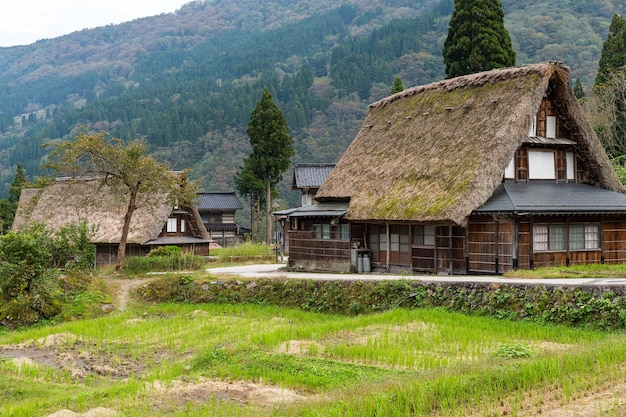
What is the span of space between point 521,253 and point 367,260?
6521 mm

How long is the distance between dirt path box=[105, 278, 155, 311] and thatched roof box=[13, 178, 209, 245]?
33.6ft

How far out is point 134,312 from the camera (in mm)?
20391

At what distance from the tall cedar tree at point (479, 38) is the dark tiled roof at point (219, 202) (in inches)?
1257

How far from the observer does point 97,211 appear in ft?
126

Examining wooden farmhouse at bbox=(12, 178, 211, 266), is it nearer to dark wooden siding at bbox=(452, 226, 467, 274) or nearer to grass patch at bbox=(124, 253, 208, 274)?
grass patch at bbox=(124, 253, 208, 274)

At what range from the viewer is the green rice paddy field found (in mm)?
8766

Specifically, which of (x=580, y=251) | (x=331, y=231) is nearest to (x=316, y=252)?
(x=331, y=231)

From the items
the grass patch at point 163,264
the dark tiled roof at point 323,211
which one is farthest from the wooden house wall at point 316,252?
the grass patch at point 163,264

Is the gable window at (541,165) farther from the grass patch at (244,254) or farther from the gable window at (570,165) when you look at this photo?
the grass patch at (244,254)

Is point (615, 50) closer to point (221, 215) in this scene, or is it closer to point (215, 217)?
point (221, 215)

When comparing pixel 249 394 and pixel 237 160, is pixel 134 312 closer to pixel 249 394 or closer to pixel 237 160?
pixel 249 394

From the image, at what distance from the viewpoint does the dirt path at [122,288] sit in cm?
2182

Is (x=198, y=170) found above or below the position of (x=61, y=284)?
above

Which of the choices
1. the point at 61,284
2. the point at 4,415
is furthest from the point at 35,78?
the point at 4,415
